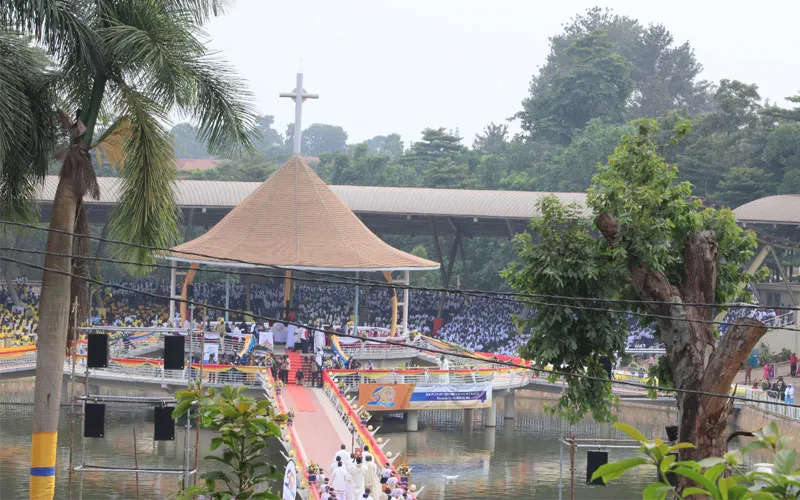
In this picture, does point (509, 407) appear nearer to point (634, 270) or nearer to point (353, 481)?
point (353, 481)

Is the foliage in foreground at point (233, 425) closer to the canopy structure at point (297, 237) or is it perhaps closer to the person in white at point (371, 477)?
the person in white at point (371, 477)

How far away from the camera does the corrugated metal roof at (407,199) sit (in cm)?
4122

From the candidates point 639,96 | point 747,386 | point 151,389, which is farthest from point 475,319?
point 639,96

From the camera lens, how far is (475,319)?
1682 inches

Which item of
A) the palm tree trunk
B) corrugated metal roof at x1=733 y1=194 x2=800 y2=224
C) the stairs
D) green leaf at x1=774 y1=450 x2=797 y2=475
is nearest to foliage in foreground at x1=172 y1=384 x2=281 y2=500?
green leaf at x1=774 y1=450 x2=797 y2=475

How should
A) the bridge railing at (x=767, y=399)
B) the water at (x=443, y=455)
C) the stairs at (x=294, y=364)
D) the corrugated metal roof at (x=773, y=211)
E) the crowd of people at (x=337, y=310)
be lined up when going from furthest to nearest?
the corrugated metal roof at (x=773, y=211), the crowd of people at (x=337, y=310), the stairs at (x=294, y=364), the bridge railing at (x=767, y=399), the water at (x=443, y=455)

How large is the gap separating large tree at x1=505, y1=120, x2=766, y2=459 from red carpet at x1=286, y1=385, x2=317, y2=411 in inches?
544

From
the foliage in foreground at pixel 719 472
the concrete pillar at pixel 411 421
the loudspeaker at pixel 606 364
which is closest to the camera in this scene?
the foliage in foreground at pixel 719 472

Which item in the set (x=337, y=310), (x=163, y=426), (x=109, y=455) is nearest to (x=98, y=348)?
(x=163, y=426)

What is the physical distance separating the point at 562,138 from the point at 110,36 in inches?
2367

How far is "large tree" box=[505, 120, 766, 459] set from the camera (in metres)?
11.6

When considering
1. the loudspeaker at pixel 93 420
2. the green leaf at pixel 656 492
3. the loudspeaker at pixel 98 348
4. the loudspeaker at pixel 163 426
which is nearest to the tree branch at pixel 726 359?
the green leaf at pixel 656 492

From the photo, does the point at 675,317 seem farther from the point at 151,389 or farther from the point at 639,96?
the point at 639,96

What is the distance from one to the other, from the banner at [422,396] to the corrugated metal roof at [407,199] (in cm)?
1180
